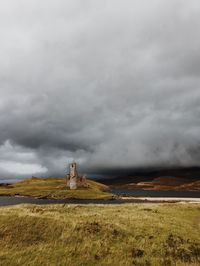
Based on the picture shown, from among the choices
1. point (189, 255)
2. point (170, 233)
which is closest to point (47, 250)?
point (189, 255)

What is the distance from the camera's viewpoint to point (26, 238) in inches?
1056

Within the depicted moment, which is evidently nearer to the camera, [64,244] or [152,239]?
[64,244]

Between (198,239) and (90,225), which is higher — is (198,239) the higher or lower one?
the lower one

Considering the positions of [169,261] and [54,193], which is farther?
[54,193]

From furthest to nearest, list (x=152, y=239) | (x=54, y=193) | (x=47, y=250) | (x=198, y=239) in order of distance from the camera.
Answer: (x=54, y=193) < (x=198, y=239) < (x=152, y=239) < (x=47, y=250)

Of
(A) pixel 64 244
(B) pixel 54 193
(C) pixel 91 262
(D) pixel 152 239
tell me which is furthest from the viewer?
(B) pixel 54 193

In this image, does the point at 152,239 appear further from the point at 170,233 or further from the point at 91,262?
the point at 91,262

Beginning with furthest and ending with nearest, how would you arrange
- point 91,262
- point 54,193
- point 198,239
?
point 54,193, point 198,239, point 91,262

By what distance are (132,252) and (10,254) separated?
9.81 meters

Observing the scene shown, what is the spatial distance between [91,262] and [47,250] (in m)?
3.94

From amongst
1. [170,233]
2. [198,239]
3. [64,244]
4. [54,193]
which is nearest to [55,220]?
[64,244]

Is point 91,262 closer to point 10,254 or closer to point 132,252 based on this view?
point 132,252

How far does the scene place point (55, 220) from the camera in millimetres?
31250

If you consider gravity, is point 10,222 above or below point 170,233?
above
